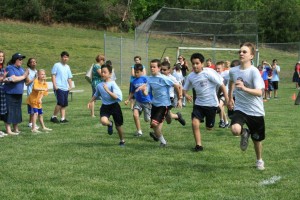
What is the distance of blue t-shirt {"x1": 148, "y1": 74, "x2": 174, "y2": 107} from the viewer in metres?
9.59

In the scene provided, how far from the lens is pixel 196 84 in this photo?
915 centimetres

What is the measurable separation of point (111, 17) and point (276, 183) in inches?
2000

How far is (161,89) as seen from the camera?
9648 millimetres

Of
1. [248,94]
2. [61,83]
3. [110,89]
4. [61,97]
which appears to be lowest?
[61,97]

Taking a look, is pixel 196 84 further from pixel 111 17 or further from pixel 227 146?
pixel 111 17

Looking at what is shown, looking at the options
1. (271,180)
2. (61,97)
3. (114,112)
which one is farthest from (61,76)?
(271,180)

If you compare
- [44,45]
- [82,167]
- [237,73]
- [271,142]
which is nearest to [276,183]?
[237,73]

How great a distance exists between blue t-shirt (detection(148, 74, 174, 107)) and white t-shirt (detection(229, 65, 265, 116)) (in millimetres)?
2381

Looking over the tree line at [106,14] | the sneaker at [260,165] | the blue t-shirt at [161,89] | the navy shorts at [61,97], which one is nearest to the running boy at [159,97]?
the blue t-shirt at [161,89]

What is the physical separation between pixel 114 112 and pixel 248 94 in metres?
2.95

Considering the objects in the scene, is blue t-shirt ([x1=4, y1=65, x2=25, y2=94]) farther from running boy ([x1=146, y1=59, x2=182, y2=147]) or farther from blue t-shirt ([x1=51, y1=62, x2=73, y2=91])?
running boy ([x1=146, y1=59, x2=182, y2=147])

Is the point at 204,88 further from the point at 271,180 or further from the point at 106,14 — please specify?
the point at 106,14

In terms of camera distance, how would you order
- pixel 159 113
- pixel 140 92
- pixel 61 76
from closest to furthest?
pixel 159 113, pixel 140 92, pixel 61 76

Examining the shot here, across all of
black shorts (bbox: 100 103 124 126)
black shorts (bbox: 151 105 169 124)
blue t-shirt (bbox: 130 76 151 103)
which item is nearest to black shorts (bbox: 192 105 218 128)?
black shorts (bbox: 151 105 169 124)
